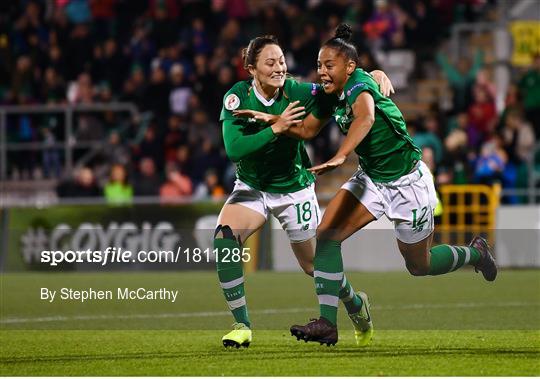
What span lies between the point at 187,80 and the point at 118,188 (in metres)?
2.70

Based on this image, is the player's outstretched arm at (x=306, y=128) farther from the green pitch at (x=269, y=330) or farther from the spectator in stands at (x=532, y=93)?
the spectator in stands at (x=532, y=93)

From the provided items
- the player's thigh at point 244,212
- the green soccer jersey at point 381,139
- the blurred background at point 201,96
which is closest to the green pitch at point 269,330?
the player's thigh at point 244,212

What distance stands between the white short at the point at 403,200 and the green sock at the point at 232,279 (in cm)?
89

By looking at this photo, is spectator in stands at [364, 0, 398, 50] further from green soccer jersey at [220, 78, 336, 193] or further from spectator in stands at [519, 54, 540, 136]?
green soccer jersey at [220, 78, 336, 193]

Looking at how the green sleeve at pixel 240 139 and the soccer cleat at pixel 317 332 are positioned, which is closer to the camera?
the soccer cleat at pixel 317 332

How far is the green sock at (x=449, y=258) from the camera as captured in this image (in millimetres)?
9164

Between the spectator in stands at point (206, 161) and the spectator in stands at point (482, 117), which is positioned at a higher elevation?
the spectator in stands at point (482, 117)

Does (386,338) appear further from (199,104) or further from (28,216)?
(199,104)

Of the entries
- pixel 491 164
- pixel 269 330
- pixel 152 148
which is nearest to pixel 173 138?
pixel 152 148

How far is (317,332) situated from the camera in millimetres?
8461

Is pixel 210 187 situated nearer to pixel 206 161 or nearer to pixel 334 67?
pixel 206 161

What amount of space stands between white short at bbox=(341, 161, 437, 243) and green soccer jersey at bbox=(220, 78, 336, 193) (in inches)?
20.8

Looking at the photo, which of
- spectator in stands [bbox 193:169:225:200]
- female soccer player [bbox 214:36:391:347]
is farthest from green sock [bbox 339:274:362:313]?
spectator in stands [bbox 193:169:225:200]

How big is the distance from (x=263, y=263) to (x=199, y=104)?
3.92 metres
